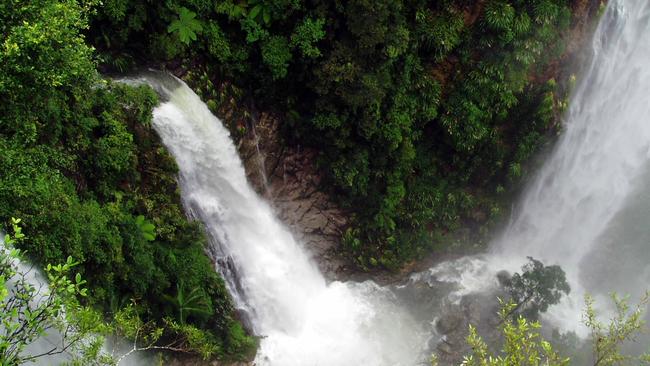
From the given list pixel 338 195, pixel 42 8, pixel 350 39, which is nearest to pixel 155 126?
pixel 42 8

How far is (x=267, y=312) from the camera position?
38.5 ft

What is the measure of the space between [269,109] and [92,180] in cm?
489

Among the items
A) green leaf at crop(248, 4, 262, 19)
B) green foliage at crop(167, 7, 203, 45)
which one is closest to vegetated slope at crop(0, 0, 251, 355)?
green foliage at crop(167, 7, 203, 45)

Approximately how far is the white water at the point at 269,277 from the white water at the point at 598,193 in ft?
9.16

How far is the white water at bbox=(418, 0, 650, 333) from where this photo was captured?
13.9 meters

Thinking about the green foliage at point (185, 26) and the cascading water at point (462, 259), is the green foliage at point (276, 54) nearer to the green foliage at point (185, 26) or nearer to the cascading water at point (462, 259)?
the green foliage at point (185, 26)

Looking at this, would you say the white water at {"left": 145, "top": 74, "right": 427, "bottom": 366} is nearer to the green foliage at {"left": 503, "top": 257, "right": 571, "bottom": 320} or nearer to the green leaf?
the green leaf

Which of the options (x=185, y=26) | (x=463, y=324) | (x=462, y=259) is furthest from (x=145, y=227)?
(x=462, y=259)

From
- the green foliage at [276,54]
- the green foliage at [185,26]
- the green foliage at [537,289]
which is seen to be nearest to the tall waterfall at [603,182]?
the green foliage at [537,289]

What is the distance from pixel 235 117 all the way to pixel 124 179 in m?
3.22

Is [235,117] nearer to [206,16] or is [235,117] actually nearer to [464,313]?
[206,16]

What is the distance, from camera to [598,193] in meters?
15.5

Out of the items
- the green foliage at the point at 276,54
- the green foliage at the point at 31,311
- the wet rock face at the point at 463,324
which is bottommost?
the green foliage at the point at 31,311

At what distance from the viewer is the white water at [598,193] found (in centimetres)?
1394
